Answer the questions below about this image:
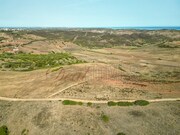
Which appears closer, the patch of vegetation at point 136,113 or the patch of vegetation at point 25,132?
the patch of vegetation at point 25,132

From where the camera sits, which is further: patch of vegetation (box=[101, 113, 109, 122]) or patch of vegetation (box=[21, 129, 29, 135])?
patch of vegetation (box=[101, 113, 109, 122])

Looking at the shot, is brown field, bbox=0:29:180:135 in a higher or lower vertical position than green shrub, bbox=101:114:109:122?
lower

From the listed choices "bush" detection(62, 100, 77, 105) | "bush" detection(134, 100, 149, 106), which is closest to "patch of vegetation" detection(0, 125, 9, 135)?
"bush" detection(62, 100, 77, 105)

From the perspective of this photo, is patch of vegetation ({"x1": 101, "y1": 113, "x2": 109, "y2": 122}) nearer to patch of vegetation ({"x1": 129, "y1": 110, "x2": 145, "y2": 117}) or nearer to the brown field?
the brown field

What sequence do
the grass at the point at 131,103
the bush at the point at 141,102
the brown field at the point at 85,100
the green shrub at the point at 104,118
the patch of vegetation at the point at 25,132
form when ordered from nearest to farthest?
the brown field at the point at 85,100, the patch of vegetation at the point at 25,132, the green shrub at the point at 104,118, the bush at the point at 141,102, the grass at the point at 131,103

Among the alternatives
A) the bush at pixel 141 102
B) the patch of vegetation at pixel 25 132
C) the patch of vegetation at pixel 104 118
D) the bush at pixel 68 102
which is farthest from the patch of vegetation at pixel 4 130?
the bush at pixel 141 102

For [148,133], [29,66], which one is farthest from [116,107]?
[29,66]

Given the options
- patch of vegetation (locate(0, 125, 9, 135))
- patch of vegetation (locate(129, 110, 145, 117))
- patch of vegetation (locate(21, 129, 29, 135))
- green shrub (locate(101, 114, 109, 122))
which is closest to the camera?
patch of vegetation (locate(21, 129, 29, 135))

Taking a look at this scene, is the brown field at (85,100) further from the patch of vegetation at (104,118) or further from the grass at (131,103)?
the grass at (131,103)

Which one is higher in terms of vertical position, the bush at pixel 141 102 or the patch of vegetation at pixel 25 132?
the bush at pixel 141 102

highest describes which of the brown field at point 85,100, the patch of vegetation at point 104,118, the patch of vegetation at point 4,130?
the patch of vegetation at point 104,118

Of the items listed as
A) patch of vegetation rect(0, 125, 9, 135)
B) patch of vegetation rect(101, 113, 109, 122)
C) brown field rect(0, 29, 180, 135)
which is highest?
patch of vegetation rect(101, 113, 109, 122)
